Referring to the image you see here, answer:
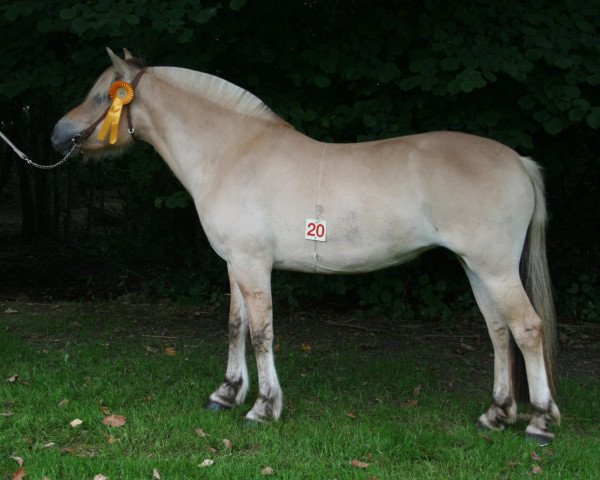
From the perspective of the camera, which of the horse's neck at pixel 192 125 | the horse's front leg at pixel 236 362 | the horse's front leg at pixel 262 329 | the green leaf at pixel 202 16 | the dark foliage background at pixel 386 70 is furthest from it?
the dark foliage background at pixel 386 70

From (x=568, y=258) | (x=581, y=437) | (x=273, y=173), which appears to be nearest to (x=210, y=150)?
(x=273, y=173)

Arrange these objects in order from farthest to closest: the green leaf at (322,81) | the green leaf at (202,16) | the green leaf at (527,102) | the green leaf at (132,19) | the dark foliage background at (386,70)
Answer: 1. the green leaf at (322,81)
2. the green leaf at (527,102)
3. the dark foliage background at (386,70)
4. the green leaf at (202,16)
5. the green leaf at (132,19)

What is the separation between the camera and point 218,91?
5180mm

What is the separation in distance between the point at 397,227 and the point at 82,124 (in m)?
2.35

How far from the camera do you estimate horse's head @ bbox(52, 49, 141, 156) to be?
17.0 feet

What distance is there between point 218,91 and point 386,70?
194 cm

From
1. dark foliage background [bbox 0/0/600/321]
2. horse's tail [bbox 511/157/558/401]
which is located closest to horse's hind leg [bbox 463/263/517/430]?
horse's tail [bbox 511/157/558/401]

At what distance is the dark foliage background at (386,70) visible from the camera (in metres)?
6.07

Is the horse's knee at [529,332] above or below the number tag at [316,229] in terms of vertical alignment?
below

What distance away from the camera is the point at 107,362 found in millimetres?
6332

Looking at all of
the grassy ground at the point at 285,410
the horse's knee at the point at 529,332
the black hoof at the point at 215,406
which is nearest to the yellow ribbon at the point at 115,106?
the grassy ground at the point at 285,410

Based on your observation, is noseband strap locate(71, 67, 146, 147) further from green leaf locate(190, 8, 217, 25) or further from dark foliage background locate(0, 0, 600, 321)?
green leaf locate(190, 8, 217, 25)

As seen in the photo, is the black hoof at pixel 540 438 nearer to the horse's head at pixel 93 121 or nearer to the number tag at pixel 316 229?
the number tag at pixel 316 229

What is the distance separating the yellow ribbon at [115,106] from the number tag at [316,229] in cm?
155
